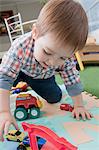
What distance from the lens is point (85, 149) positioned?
1.75 ft

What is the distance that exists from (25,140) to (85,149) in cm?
12

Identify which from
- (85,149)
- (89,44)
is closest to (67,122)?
(85,149)

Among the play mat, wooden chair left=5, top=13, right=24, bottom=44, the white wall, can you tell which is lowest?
the play mat

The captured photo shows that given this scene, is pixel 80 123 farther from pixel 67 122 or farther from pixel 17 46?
pixel 17 46

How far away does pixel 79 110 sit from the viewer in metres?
0.71

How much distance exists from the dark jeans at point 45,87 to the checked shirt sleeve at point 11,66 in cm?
15

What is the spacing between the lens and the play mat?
56 cm

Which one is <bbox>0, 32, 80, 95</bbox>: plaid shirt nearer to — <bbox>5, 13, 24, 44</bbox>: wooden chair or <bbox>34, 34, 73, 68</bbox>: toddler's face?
<bbox>34, 34, 73, 68</bbox>: toddler's face

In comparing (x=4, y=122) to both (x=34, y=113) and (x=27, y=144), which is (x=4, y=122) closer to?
(x=27, y=144)

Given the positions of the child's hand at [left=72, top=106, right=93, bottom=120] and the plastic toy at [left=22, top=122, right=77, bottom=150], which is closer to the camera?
the plastic toy at [left=22, top=122, right=77, bottom=150]

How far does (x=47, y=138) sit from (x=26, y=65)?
0.29 metres

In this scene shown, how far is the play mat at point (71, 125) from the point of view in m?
0.56

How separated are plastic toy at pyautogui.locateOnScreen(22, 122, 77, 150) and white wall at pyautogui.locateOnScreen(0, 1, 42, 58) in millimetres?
1997

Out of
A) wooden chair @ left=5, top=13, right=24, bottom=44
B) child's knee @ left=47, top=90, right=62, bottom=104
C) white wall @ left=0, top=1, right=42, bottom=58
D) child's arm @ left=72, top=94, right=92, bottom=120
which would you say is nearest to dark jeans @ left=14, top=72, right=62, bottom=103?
child's knee @ left=47, top=90, right=62, bottom=104
